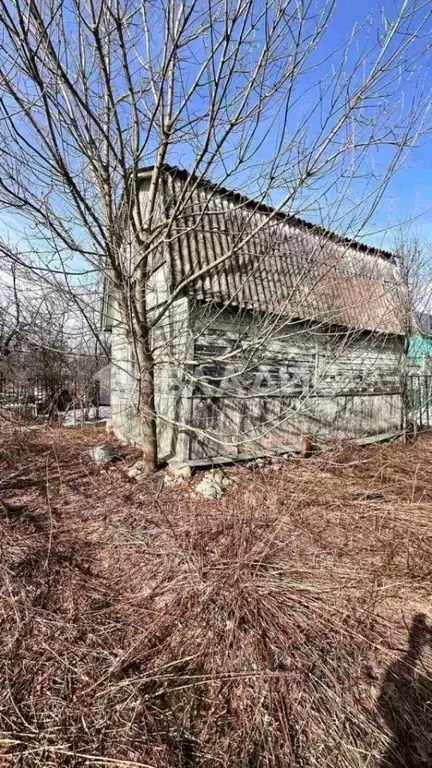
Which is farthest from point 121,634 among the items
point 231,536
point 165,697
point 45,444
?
point 45,444

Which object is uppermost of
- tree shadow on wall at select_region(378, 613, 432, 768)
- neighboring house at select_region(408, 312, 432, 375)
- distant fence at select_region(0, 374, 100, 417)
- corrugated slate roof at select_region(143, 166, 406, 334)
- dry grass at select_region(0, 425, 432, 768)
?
corrugated slate roof at select_region(143, 166, 406, 334)

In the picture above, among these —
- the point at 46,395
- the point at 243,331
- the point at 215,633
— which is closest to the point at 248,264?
the point at 243,331

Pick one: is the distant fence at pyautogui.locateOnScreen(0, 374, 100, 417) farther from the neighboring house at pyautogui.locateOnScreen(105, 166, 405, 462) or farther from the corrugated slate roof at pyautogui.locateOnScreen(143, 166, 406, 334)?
the corrugated slate roof at pyautogui.locateOnScreen(143, 166, 406, 334)

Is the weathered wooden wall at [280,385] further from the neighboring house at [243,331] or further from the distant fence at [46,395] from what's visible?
the distant fence at [46,395]

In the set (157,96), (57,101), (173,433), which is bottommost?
(173,433)

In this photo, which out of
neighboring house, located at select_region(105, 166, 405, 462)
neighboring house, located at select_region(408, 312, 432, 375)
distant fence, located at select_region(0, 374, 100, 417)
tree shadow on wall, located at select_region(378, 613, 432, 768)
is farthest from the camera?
distant fence, located at select_region(0, 374, 100, 417)

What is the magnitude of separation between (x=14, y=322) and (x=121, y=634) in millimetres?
4416

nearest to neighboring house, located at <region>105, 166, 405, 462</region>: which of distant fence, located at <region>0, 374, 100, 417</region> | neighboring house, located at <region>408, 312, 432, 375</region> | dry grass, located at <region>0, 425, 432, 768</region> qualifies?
neighboring house, located at <region>408, 312, 432, 375</region>

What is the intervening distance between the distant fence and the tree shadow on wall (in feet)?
34.7

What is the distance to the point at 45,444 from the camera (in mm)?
7766

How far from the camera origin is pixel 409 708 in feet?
6.40

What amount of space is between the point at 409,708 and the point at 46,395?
13.3 meters

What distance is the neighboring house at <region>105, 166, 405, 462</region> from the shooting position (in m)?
4.96

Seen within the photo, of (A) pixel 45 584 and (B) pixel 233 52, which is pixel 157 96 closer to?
(B) pixel 233 52
